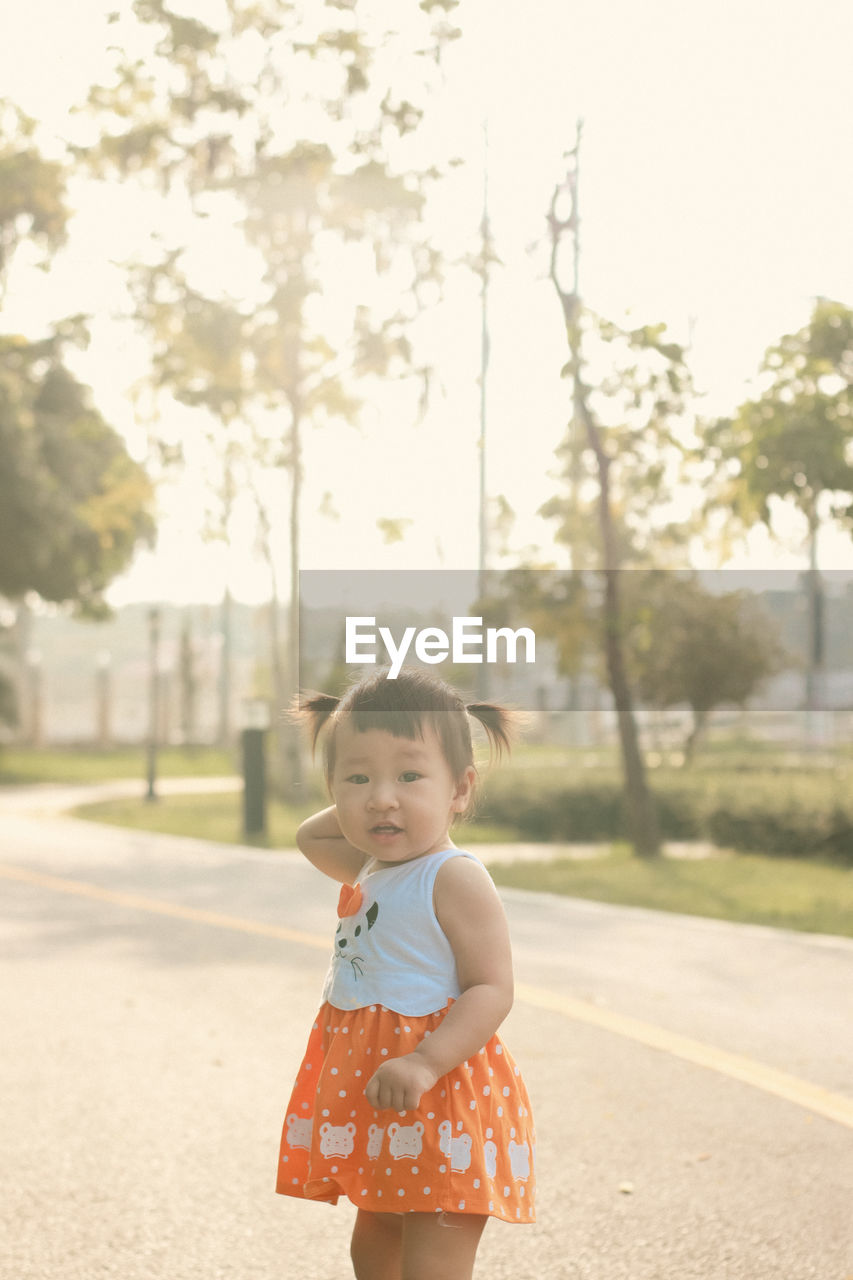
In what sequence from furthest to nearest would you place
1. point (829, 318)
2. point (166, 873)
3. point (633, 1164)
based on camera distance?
1. point (166, 873)
2. point (829, 318)
3. point (633, 1164)

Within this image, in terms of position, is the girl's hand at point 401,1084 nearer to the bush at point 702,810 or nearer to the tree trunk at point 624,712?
the bush at point 702,810

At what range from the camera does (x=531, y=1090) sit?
662 cm

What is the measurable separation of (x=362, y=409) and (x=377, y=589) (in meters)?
20.4

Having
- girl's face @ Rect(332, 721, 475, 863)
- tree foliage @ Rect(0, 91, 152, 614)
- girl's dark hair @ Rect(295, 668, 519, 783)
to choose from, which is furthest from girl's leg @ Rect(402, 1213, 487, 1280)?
tree foliage @ Rect(0, 91, 152, 614)

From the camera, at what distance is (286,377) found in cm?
2400

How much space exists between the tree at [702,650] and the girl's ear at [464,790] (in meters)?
27.1

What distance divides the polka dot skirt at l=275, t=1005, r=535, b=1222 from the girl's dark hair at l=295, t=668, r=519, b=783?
483 millimetres

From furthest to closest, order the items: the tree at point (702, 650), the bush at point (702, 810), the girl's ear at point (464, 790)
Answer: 1. the tree at point (702, 650)
2. the bush at point (702, 810)
3. the girl's ear at point (464, 790)

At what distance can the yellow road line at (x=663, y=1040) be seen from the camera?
21.1ft

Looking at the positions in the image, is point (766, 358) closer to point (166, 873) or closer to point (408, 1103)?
point (166, 873)

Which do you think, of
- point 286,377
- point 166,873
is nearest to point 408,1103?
point 166,873

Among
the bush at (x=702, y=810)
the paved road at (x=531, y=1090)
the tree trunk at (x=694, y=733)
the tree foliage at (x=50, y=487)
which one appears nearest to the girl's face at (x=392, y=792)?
the paved road at (x=531, y=1090)

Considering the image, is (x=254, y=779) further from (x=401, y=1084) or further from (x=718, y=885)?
(x=401, y=1084)

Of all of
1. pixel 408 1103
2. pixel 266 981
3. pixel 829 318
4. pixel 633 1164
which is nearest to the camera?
pixel 408 1103
